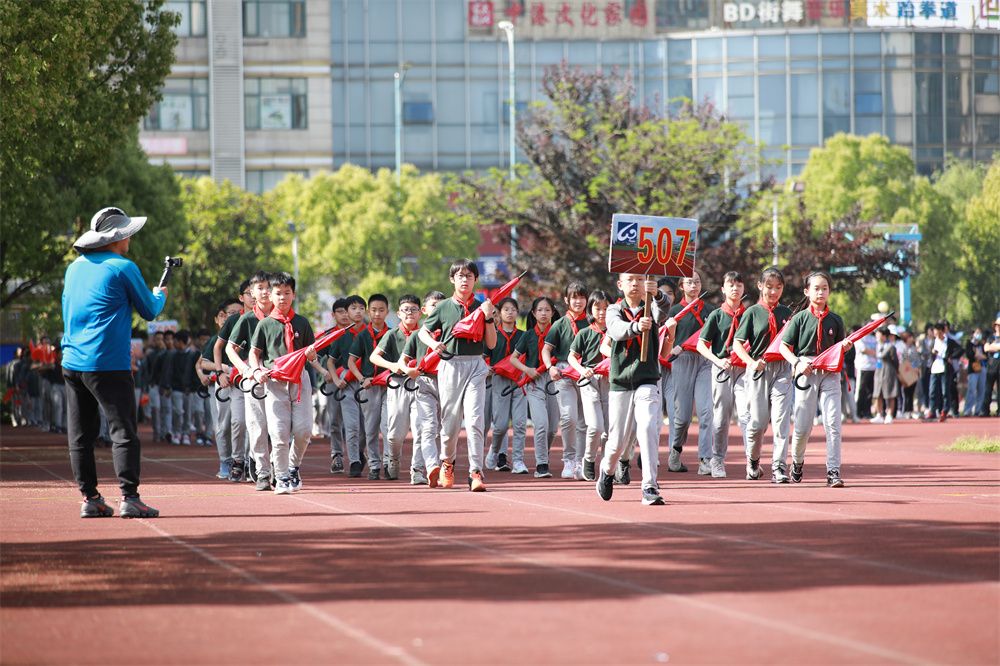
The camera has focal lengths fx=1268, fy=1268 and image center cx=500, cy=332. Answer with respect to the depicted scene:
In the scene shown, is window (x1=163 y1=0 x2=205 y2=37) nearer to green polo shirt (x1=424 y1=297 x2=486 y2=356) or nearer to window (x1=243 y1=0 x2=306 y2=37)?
window (x1=243 y1=0 x2=306 y2=37)

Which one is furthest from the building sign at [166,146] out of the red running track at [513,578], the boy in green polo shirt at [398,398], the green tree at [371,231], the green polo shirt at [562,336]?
the red running track at [513,578]

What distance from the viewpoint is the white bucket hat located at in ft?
33.1

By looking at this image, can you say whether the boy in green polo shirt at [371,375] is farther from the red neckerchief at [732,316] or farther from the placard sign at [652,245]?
the placard sign at [652,245]

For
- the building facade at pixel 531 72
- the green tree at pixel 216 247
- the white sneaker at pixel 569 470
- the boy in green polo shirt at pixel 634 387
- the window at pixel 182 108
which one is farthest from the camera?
the building facade at pixel 531 72

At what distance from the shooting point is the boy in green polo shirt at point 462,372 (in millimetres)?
11961

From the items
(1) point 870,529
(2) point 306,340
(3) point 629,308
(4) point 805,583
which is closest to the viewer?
(4) point 805,583

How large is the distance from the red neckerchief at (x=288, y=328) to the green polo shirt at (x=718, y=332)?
4345 mm

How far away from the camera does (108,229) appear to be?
1021cm

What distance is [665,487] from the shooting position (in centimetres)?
1235

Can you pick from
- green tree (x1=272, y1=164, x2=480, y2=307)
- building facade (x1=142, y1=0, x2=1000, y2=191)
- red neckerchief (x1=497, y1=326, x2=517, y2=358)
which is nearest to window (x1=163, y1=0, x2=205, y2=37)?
building facade (x1=142, y1=0, x2=1000, y2=191)

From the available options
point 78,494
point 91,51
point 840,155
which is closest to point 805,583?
point 78,494

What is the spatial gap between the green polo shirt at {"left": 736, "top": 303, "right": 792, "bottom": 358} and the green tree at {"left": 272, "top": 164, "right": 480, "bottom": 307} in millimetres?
36565

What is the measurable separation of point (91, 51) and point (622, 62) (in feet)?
167

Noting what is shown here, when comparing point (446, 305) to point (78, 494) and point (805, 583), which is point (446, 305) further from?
point (805, 583)
